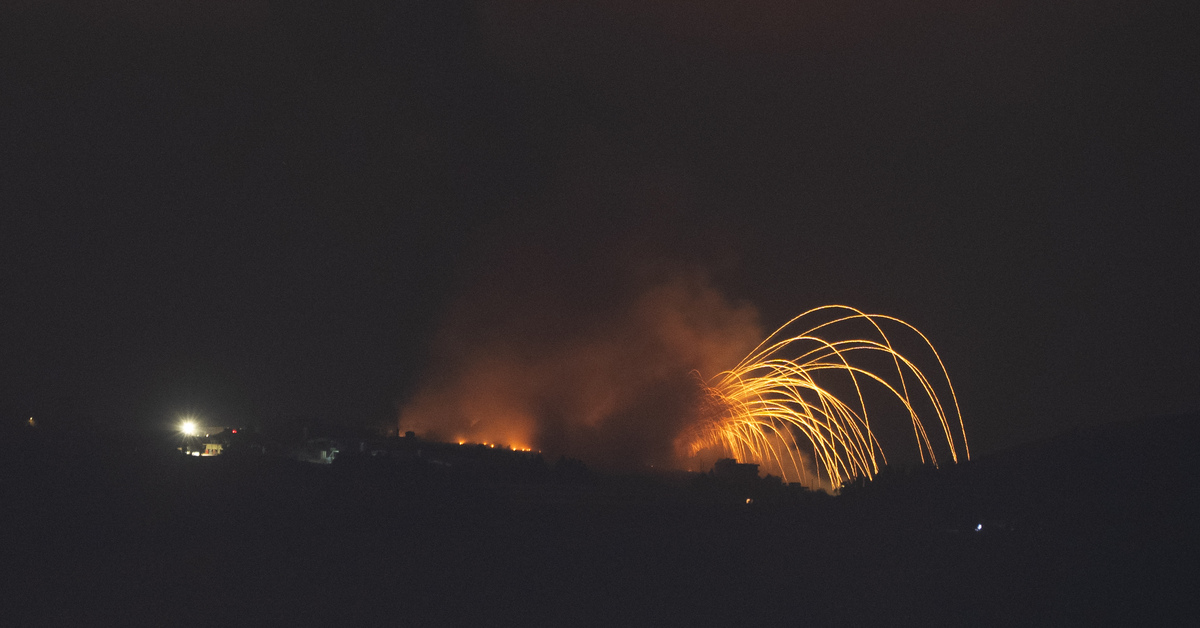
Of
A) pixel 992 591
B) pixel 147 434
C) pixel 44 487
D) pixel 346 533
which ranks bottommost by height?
pixel 992 591

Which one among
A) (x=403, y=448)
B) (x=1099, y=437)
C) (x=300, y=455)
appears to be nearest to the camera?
(x=1099, y=437)

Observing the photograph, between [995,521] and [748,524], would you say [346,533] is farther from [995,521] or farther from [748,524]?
[995,521]

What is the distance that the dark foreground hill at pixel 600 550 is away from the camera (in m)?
14.8

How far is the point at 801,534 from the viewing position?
22.8 metres

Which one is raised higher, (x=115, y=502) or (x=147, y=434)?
(x=147, y=434)

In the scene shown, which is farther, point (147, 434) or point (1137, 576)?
point (147, 434)

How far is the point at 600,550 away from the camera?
20406 mm

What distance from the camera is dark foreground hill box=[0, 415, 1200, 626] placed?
14.8 meters

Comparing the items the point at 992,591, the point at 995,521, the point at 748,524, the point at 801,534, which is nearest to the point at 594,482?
the point at 748,524

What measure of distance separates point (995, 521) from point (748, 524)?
7.76m

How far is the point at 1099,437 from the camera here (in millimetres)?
20516

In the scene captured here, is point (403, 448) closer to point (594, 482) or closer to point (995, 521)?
point (594, 482)

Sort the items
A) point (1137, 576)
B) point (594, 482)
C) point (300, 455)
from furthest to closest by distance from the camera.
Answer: point (300, 455)
point (594, 482)
point (1137, 576)

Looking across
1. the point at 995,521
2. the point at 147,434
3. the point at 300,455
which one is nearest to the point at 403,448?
the point at 300,455
